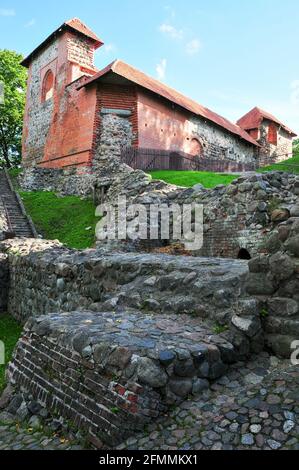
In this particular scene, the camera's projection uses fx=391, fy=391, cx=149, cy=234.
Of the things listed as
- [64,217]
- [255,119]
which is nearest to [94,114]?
[64,217]

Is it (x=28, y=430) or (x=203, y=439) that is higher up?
(x=203, y=439)

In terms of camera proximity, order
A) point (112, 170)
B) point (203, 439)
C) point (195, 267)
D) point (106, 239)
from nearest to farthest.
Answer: point (203, 439) → point (195, 267) → point (106, 239) → point (112, 170)

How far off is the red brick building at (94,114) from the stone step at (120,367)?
1833 cm

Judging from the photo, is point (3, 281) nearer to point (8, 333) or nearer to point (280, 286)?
point (8, 333)

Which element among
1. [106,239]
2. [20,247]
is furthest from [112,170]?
[20,247]

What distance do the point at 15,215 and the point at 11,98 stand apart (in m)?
24.5

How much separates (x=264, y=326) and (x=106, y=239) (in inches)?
358

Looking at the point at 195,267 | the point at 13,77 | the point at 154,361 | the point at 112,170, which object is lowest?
the point at 154,361

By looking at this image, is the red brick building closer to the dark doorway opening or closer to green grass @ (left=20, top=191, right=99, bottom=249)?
green grass @ (left=20, top=191, right=99, bottom=249)

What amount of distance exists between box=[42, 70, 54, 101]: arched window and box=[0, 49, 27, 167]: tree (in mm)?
9645

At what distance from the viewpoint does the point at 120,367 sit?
344 cm

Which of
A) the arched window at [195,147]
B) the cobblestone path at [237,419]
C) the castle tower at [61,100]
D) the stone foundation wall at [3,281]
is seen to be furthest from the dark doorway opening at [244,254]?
the arched window at [195,147]

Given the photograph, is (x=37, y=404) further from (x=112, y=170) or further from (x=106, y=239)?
(x=112, y=170)

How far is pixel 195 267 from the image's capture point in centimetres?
548
